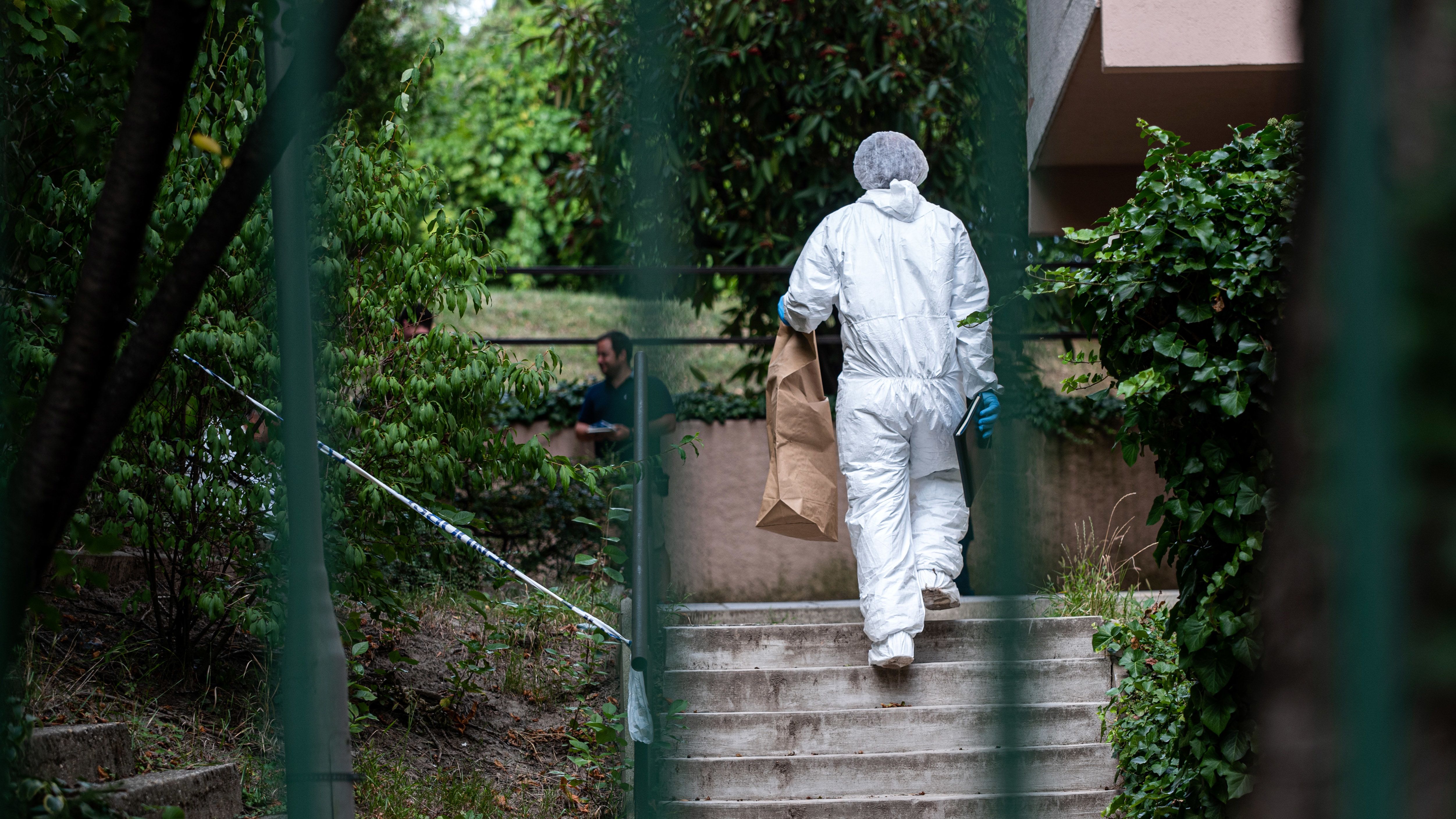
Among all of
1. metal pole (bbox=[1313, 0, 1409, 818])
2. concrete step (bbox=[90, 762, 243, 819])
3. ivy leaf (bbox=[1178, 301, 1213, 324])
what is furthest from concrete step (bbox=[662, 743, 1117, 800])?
metal pole (bbox=[1313, 0, 1409, 818])

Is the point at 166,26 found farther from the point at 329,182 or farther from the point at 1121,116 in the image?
the point at 1121,116

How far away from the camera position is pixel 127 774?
309cm

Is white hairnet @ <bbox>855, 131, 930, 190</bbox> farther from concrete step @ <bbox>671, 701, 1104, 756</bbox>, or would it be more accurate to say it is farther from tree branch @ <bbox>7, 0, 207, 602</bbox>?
tree branch @ <bbox>7, 0, 207, 602</bbox>

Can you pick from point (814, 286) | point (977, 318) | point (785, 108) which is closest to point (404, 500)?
point (814, 286)

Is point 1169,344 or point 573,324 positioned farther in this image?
point 573,324

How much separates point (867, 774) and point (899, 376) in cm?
134

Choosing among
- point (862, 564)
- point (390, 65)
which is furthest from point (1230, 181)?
point (390, 65)

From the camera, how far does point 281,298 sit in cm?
166

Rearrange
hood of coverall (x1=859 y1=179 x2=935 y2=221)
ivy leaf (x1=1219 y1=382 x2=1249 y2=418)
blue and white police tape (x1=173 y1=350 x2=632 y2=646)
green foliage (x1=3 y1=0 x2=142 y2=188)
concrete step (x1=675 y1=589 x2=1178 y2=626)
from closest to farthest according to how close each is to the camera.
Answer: green foliage (x1=3 y1=0 x2=142 y2=188), ivy leaf (x1=1219 y1=382 x2=1249 y2=418), blue and white police tape (x1=173 y1=350 x2=632 y2=646), hood of coverall (x1=859 y1=179 x2=935 y2=221), concrete step (x1=675 y1=589 x2=1178 y2=626)

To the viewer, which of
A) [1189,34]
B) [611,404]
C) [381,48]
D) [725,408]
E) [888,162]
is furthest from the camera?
[381,48]

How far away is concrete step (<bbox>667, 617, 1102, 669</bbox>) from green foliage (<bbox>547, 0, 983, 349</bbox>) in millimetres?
3074

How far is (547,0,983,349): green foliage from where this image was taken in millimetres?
7359

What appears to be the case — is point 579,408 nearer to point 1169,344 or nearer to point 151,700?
point 151,700

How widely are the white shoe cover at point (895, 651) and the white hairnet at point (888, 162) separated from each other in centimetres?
162
